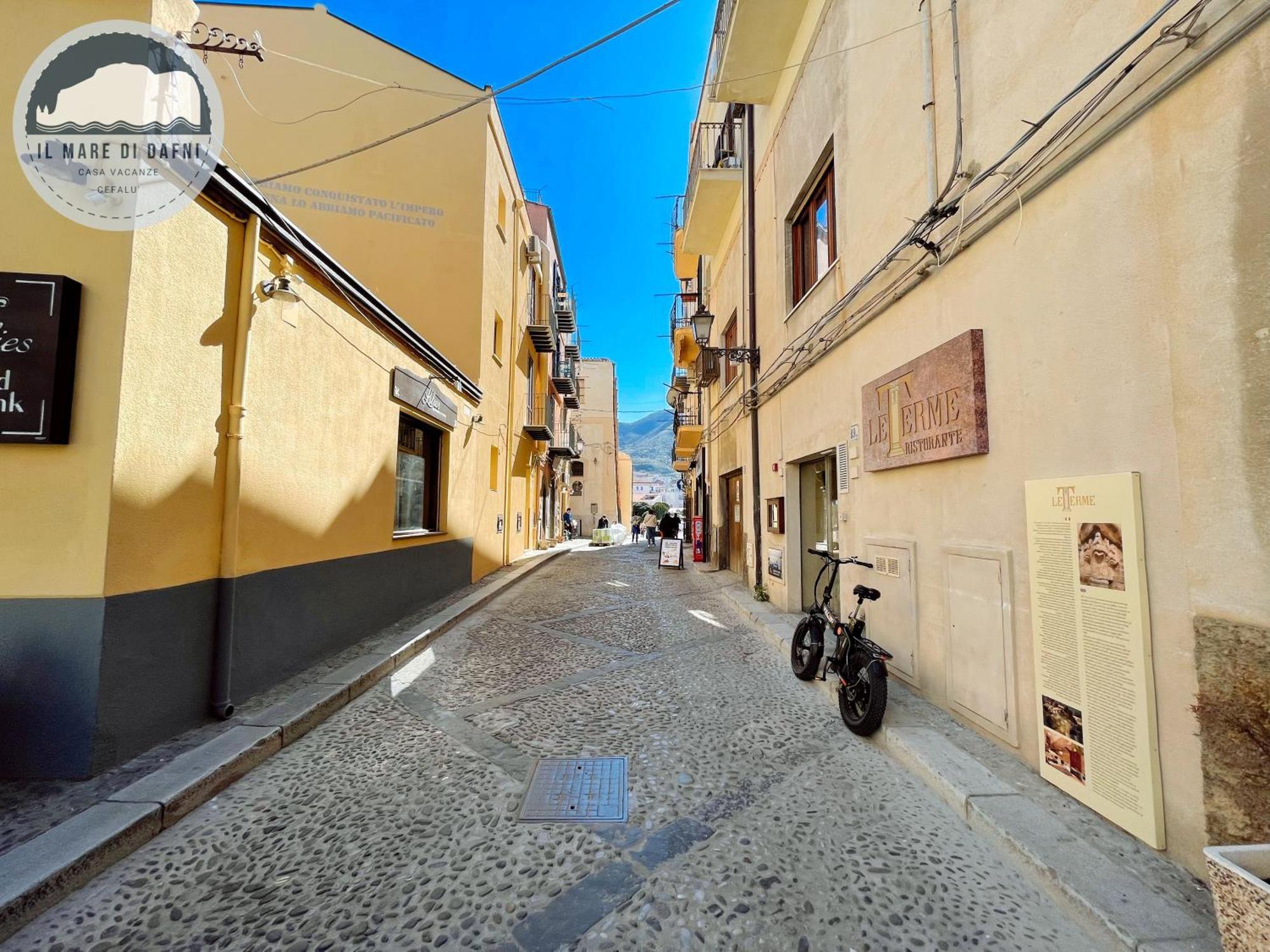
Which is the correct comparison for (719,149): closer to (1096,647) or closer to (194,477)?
(194,477)

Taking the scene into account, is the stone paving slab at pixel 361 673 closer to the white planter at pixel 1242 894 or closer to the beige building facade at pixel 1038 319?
the beige building facade at pixel 1038 319

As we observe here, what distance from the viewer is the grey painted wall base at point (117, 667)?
2939mm

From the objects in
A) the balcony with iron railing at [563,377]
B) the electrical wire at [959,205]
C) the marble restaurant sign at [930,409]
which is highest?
the balcony with iron railing at [563,377]

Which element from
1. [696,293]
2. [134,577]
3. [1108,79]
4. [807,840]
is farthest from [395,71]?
[807,840]

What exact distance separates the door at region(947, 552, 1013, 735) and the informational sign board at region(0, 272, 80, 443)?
18.4ft

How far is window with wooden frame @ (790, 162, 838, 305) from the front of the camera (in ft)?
21.7

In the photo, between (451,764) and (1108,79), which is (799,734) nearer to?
(451,764)

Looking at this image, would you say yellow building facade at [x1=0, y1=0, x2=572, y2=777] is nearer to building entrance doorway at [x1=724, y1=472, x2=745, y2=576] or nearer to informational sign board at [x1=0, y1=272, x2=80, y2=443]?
informational sign board at [x1=0, y1=272, x2=80, y2=443]

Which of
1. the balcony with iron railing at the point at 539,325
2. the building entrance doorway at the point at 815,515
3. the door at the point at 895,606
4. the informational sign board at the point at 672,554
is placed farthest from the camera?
the balcony with iron railing at the point at 539,325

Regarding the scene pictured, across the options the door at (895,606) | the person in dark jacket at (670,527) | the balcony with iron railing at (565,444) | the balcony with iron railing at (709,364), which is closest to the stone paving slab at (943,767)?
the door at (895,606)

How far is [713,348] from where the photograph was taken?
1145 cm

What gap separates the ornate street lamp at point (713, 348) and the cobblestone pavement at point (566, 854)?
684 centimetres

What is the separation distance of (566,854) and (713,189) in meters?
11.4

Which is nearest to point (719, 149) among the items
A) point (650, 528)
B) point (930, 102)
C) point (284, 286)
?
point (930, 102)
